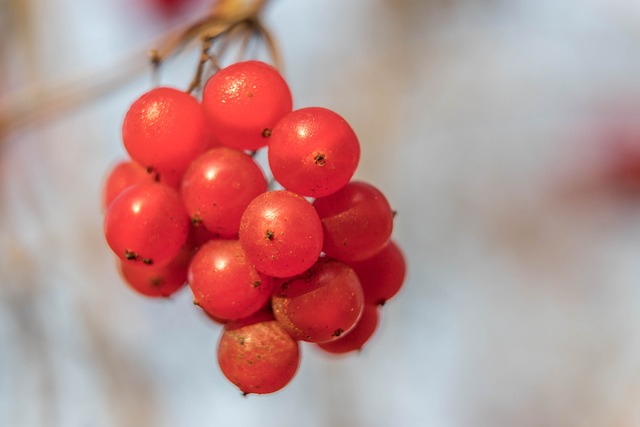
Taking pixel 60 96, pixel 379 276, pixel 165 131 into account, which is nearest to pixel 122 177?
pixel 165 131

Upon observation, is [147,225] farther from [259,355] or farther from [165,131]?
[259,355]

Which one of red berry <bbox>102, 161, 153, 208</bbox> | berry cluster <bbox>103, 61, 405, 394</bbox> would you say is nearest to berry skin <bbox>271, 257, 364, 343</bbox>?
berry cluster <bbox>103, 61, 405, 394</bbox>

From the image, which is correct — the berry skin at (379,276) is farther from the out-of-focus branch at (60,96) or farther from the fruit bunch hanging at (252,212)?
the out-of-focus branch at (60,96)

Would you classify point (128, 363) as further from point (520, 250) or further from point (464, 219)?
point (520, 250)

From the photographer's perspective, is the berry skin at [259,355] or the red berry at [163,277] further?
the red berry at [163,277]

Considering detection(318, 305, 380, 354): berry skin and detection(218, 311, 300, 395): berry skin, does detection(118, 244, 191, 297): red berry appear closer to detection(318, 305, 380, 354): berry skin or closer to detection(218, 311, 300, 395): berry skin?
detection(218, 311, 300, 395): berry skin

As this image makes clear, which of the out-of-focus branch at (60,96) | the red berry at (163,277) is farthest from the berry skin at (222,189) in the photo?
the out-of-focus branch at (60,96)

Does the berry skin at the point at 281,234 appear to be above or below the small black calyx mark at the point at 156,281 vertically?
above
